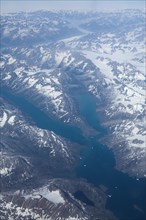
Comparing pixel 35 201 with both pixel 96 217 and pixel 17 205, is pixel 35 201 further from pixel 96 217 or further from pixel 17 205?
pixel 96 217

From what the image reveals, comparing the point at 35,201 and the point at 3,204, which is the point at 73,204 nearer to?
the point at 35,201

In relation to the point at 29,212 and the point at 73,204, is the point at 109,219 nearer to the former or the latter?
the point at 73,204

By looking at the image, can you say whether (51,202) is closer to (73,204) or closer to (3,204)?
(73,204)

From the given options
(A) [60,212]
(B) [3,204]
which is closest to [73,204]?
(A) [60,212]

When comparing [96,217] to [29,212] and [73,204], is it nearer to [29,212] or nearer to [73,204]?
[73,204]

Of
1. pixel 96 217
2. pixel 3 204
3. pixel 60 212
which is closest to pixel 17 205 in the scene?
pixel 3 204
